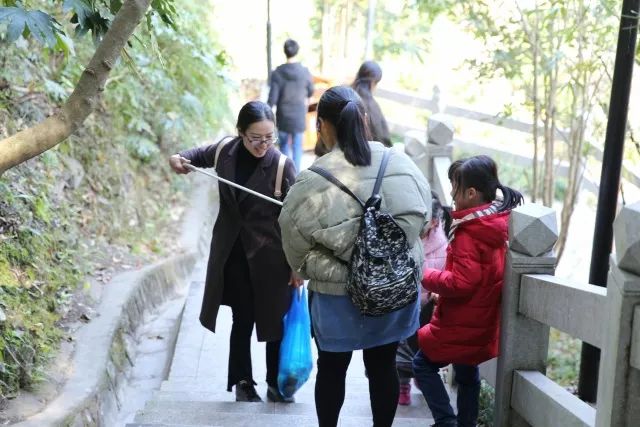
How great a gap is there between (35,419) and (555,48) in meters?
5.58

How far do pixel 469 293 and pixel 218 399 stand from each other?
2.12 m

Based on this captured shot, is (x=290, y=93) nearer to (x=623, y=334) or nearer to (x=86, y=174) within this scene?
(x=86, y=174)

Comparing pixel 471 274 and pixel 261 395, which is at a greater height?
pixel 471 274

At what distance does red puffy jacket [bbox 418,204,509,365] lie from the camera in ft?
12.5

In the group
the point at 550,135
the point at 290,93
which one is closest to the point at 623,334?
the point at 550,135

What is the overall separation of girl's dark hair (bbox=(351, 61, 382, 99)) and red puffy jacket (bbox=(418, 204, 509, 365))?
408 centimetres

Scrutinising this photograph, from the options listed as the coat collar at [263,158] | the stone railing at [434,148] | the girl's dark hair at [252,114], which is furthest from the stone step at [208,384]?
the stone railing at [434,148]

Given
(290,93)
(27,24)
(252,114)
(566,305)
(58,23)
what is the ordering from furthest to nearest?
(290,93), (252,114), (58,23), (566,305), (27,24)

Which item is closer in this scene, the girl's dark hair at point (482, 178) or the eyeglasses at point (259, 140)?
the girl's dark hair at point (482, 178)

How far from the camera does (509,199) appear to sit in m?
3.90

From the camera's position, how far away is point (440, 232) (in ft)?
15.5

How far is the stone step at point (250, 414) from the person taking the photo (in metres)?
4.50

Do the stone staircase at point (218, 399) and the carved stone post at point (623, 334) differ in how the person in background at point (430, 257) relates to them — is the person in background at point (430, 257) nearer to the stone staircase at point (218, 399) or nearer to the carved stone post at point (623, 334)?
the stone staircase at point (218, 399)

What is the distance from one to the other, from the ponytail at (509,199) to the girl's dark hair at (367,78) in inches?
156
